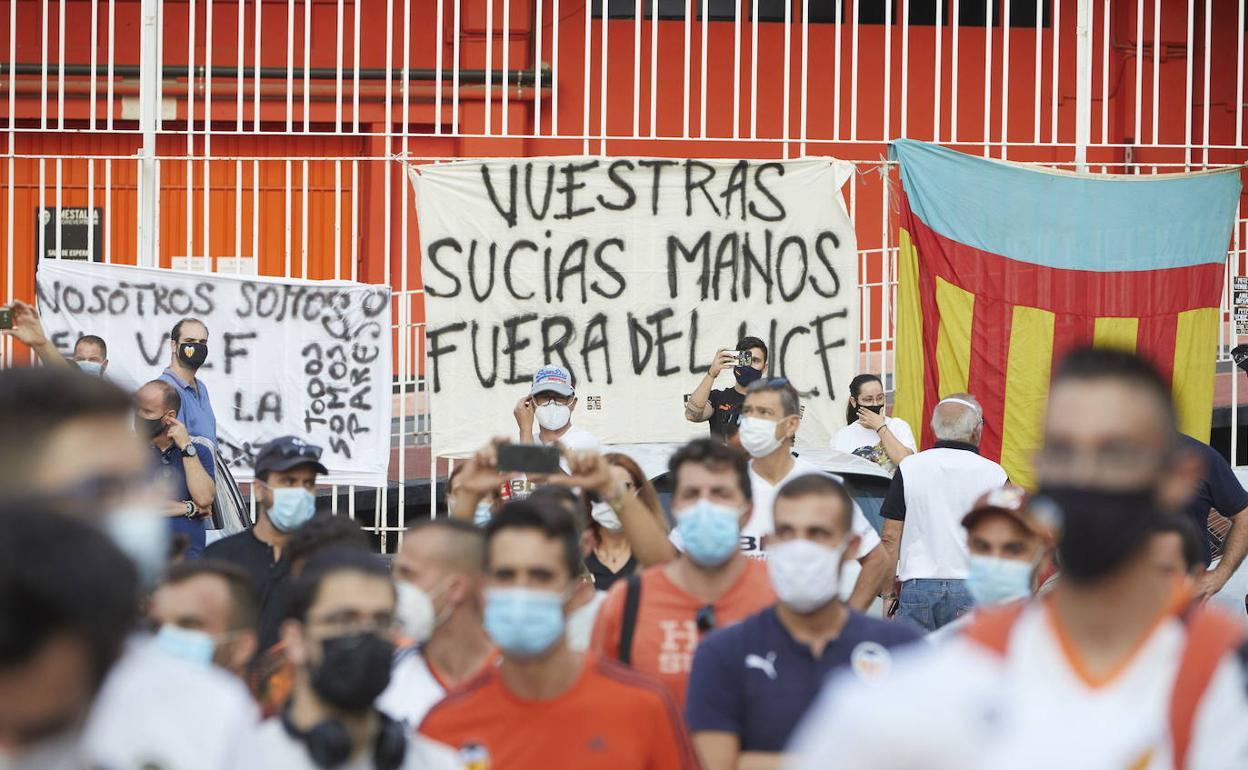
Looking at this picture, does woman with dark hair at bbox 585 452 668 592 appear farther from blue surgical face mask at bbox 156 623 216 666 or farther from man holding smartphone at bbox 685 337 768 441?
man holding smartphone at bbox 685 337 768 441

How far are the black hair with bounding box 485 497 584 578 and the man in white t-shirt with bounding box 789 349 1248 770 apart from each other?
1864 mm

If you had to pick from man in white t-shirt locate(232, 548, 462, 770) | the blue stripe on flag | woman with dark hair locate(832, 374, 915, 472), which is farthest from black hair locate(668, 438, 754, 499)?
the blue stripe on flag

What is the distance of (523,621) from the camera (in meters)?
3.98

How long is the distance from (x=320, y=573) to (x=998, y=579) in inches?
71.8

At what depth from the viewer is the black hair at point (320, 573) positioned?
12.6ft

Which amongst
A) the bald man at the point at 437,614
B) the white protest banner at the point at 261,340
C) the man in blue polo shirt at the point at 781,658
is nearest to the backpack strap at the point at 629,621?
the bald man at the point at 437,614

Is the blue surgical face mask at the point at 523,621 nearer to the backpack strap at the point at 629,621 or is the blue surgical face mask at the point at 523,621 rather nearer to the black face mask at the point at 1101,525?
the backpack strap at the point at 629,621

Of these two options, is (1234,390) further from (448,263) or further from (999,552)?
(999,552)

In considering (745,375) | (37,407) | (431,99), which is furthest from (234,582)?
(431,99)

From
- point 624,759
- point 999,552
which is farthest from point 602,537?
point 624,759

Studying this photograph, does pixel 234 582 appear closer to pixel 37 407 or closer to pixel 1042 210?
pixel 37 407

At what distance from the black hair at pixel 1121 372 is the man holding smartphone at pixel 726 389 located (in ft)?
21.4

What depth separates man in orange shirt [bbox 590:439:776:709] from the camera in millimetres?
4801

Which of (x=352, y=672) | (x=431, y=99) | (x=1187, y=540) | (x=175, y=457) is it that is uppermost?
(x=431, y=99)
